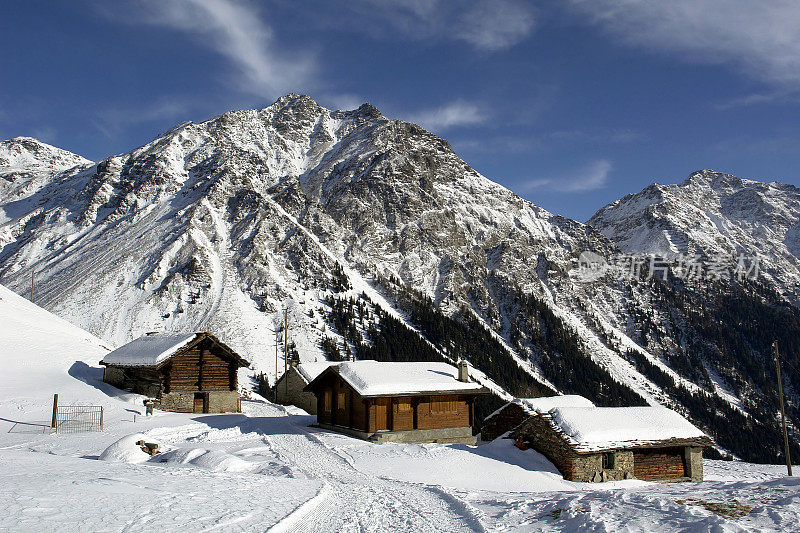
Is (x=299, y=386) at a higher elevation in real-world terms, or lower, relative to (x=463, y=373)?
lower

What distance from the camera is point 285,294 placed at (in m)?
115

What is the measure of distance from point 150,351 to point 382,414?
19.7m

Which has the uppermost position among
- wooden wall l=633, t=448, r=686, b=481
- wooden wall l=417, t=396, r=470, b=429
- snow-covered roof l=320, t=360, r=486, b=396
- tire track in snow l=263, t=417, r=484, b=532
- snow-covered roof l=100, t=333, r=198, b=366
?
snow-covered roof l=100, t=333, r=198, b=366

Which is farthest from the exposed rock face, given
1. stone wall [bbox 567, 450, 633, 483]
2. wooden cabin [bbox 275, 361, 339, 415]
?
stone wall [bbox 567, 450, 633, 483]

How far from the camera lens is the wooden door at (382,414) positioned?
104 ft

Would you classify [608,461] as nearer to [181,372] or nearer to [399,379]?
[399,379]

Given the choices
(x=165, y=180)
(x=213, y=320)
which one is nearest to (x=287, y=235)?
(x=213, y=320)

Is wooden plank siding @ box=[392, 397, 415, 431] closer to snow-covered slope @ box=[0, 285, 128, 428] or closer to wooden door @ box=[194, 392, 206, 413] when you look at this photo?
wooden door @ box=[194, 392, 206, 413]

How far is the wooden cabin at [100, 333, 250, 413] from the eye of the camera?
39.2 meters

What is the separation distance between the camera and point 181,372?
4025cm

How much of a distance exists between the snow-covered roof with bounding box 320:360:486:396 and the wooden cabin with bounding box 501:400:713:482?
6085 millimetres

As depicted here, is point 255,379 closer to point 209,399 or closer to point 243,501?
point 209,399

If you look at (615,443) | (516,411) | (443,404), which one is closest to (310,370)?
(443,404)

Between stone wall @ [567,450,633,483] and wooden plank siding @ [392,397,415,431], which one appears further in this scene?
wooden plank siding @ [392,397,415,431]
